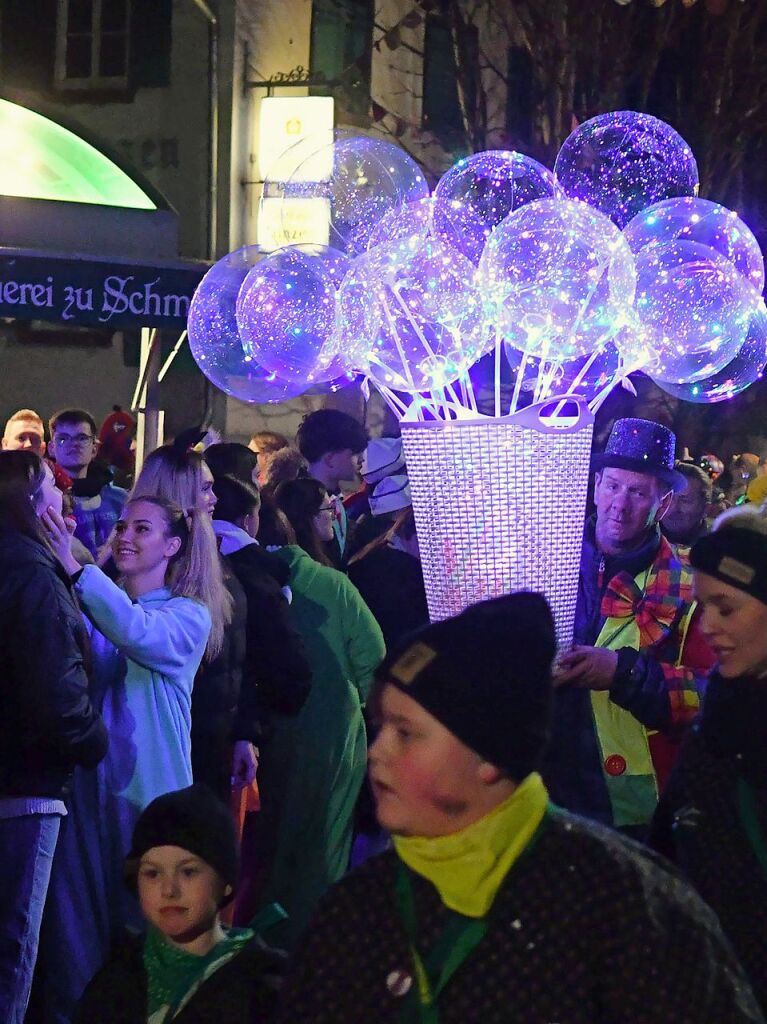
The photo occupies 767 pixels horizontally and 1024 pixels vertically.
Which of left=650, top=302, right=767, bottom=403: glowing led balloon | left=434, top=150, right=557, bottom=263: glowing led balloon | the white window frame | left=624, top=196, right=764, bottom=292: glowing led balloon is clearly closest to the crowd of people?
left=650, top=302, right=767, bottom=403: glowing led balloon

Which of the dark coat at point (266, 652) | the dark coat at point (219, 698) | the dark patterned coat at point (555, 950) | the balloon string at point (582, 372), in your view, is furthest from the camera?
the dark coat at point (266, 652)

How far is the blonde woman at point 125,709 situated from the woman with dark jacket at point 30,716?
180 millimetres

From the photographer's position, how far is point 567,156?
16.3 ft

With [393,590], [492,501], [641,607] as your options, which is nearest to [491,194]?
[492,501]

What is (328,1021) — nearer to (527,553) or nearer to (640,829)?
(527,553)

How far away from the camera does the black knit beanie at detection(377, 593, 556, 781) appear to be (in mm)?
2396

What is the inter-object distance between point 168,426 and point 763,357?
12635mm

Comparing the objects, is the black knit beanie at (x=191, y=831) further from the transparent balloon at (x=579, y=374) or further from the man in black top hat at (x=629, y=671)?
the transparent balloon at (x=579, y=374)

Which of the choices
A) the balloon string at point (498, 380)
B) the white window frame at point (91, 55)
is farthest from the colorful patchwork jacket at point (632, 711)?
the white window frame at point (91, 55)

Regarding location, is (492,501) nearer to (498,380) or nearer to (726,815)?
(498,380)

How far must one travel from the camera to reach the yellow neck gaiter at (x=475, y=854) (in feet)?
7.61

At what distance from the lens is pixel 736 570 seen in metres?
3.47

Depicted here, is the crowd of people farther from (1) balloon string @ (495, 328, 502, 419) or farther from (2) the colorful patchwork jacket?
(1) balloon string @ (495, 328, 502, 419)

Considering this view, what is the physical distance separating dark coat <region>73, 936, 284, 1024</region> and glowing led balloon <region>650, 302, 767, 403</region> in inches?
101
